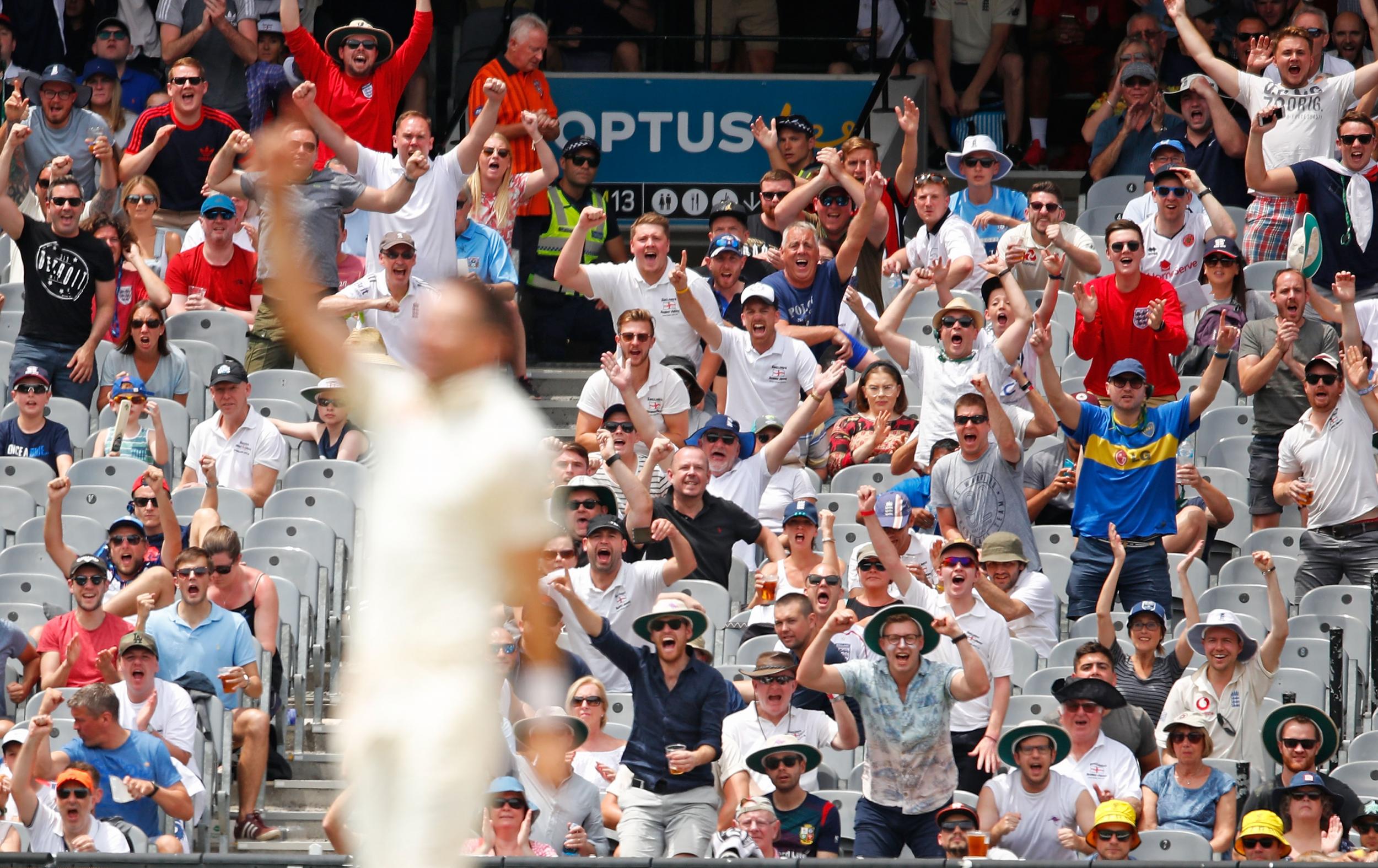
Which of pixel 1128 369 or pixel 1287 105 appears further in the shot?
pixel 1287 105

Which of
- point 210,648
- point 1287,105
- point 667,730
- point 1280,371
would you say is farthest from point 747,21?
point 667,730

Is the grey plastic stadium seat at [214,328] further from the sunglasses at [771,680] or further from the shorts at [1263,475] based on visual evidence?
the shorts at [1263,475]

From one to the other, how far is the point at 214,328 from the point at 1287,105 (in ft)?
24.1

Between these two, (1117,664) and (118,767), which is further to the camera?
(1117,664)

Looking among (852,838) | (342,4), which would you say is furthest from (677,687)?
(342,4)

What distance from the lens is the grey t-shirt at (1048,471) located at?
455 inches

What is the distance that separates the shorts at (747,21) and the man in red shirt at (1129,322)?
499 cm

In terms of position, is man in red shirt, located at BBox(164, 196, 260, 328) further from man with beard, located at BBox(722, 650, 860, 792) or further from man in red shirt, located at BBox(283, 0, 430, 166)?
man with beard, located at BBox(722, 650, 860, 792)

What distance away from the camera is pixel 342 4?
53.8 feet

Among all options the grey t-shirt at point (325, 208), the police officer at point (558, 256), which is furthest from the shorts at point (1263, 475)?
the grey t-shirt at point (325, 208)

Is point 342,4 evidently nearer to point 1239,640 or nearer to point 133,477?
point 133,477

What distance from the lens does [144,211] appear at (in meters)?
13.3

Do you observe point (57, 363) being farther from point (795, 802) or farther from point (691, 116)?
point (795, 802)

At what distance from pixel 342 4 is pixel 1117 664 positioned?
31.2 feet
